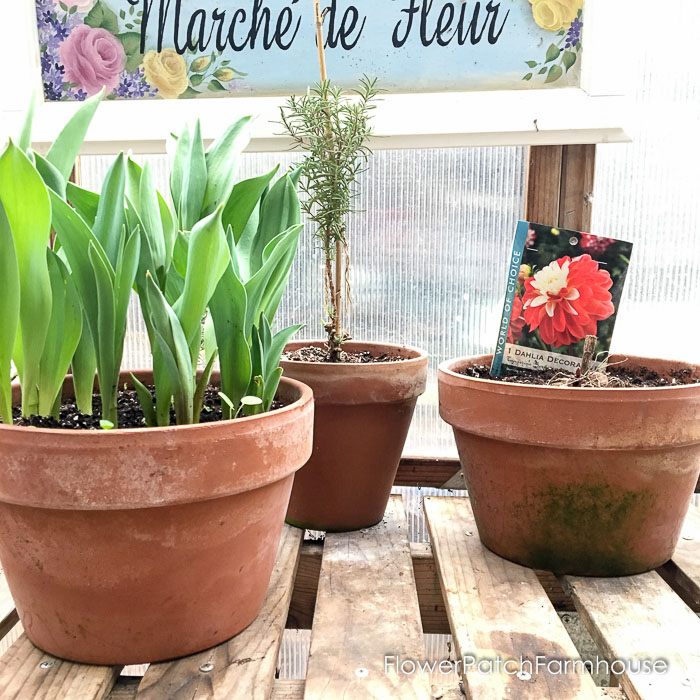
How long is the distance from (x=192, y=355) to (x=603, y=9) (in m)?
0.80

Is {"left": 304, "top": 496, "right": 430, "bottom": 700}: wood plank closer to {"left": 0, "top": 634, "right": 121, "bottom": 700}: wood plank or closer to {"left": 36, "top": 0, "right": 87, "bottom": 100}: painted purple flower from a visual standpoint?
{"left": 0, "top": 634, "right": 121, "bottom": 700}: wood plank

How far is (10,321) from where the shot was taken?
1.87 ft

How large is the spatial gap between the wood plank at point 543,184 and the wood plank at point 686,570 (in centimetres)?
50

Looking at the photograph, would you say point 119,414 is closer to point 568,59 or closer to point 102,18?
point 102,18

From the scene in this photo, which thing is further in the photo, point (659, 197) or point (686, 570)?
point (659, 197)

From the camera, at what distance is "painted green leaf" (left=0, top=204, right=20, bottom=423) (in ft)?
1.75

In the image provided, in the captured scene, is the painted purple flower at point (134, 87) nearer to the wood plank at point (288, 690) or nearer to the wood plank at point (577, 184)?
Result: the wood plank at point (577, 184)

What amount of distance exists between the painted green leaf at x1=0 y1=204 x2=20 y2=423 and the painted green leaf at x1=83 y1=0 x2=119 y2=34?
2.19 feet

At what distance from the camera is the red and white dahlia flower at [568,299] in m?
0.82

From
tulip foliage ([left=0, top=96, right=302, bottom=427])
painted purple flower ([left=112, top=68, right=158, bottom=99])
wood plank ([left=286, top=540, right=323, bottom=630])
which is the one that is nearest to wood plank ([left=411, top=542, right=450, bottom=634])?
wood plank ([left=286, top=540, right=323, bottom=630])

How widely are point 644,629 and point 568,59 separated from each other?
2.58ft

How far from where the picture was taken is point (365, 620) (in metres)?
0.69

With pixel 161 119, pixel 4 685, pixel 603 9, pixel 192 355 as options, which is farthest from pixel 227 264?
pixel 603 9

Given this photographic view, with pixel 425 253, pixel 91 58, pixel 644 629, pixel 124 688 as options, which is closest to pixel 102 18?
pixel 91 58
